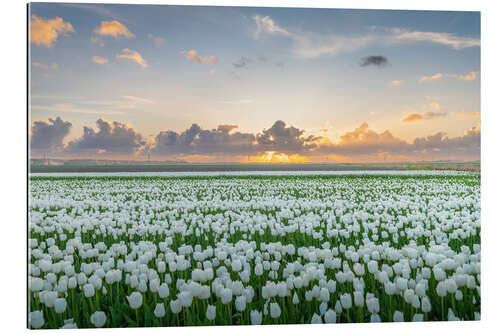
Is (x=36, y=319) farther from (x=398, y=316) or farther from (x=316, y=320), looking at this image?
(x=398, y=316)

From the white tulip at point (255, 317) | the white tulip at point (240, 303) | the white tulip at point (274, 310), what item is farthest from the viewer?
the white tulip at point (255, 317)

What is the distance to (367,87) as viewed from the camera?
17.6 feet

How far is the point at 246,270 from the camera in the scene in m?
3.78

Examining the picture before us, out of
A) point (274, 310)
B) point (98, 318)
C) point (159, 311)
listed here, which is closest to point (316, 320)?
point (274, 310)

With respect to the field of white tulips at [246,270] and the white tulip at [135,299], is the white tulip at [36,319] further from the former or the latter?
the white tulip at [135,299]

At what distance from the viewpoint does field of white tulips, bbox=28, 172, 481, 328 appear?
3.53 metres

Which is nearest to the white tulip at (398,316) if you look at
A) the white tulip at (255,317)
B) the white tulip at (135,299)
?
the white tulip at (255,317)

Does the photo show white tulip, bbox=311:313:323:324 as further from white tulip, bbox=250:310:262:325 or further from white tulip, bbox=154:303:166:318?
white tulip, bbox=154:303:166:318

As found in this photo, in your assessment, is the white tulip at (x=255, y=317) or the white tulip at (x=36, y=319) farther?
the white tulip at (x=36, y=319)

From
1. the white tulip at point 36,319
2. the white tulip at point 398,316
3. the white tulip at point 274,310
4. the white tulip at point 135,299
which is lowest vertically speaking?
the white tulip at point 36,319

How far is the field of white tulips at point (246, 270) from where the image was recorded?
3527 millimetres
